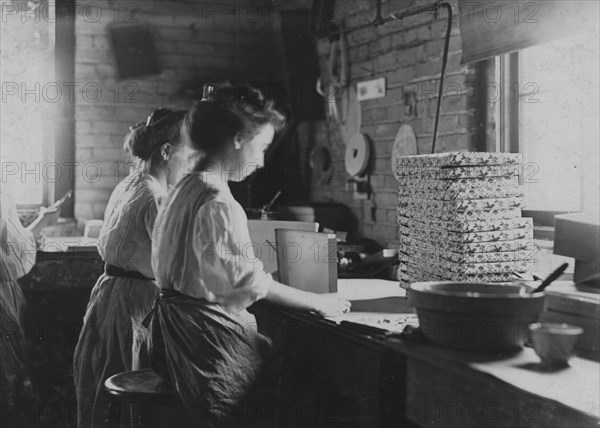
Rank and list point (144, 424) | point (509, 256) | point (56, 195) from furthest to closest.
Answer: point (56, 195) < point (509, 256) < point (144, 424)

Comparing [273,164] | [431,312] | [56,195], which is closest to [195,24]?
[273,164]

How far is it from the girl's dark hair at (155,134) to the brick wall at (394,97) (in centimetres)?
151

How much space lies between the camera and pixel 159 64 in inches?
240

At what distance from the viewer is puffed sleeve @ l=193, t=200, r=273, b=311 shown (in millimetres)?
2523

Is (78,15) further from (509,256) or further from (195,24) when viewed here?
(509,256)

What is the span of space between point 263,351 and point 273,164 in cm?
356

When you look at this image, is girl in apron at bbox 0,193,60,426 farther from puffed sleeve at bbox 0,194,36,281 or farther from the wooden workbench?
the wooden workbench

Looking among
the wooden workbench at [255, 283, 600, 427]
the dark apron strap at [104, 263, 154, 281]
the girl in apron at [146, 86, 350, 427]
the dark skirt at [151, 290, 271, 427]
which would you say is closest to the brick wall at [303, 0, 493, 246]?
the wooden workbench at [255, 283, 600, 427]

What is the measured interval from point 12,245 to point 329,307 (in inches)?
84.1

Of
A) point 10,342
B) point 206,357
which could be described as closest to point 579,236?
point 206,357

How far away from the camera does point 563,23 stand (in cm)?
334

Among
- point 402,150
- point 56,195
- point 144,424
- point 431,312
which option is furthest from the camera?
point 56,195

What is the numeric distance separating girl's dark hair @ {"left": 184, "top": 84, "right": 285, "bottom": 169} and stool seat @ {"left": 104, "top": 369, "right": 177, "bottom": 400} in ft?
2.81

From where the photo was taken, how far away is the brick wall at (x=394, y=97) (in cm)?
406
